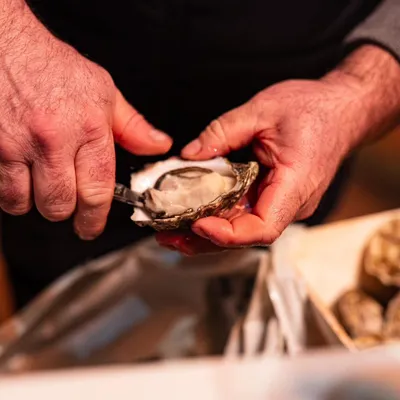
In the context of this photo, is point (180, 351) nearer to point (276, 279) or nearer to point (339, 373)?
point (276, 279)

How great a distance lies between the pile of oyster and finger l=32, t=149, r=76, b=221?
395mm

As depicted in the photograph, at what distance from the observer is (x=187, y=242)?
23.0 inches

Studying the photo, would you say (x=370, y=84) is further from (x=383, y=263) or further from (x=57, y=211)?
(x=57, y=211)

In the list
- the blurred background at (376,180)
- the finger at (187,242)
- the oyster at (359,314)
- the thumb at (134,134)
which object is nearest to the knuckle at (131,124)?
the thumb at (134,134)

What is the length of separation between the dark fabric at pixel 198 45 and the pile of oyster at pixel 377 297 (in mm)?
232

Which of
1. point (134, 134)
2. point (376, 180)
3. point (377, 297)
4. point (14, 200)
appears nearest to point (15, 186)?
point (14, 200)

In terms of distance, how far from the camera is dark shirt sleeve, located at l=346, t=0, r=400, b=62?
2.27 ft

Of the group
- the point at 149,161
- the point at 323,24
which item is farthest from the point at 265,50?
the point at 149,161

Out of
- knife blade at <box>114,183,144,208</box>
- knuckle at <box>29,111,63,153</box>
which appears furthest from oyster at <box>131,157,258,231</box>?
knuckle at <box>29,111,63,153</box>

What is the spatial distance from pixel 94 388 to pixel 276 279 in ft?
1.10

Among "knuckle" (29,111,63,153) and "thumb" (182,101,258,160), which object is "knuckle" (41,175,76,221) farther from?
"thumb" (182,101,258,160)

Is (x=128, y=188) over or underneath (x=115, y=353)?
over

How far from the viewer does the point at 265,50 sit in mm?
748

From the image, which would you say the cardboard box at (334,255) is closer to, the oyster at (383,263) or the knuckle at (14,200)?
the oyster at (383,263)
